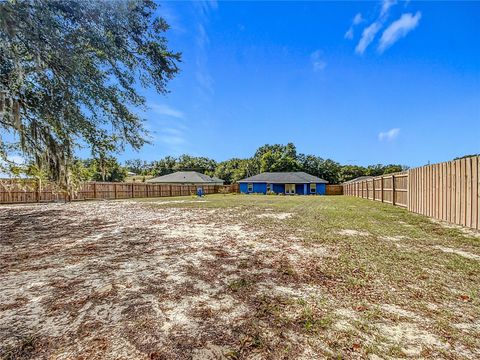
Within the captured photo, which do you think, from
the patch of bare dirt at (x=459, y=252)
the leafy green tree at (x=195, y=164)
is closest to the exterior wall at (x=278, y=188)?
the leafy green tree at (x=195, y=164)

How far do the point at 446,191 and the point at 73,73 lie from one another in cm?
989

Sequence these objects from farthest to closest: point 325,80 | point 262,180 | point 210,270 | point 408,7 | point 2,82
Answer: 1. point 262,180
2. point 325,80
3. point 408,7
4. point 2,82
5. point 210,270

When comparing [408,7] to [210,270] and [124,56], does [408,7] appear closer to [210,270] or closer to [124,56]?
[124,56]

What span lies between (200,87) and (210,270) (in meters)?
13.7

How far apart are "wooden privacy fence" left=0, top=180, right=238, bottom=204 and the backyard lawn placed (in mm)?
5618

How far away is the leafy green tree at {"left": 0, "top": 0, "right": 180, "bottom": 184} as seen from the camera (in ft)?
17.9

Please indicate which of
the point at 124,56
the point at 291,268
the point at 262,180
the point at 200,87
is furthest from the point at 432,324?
the point at 262,180

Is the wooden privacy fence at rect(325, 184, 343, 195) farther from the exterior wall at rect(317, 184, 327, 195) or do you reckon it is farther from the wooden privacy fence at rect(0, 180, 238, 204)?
the wooden privacy fence at rect(0, 180, 238, 204)

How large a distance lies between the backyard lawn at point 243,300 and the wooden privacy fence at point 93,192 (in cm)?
562

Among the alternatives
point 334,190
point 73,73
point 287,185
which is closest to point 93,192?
point 73,73

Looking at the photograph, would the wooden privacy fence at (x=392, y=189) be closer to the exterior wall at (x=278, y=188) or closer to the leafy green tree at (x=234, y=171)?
the exterior wall at (x=278, y=188)

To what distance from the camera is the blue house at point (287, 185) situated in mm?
40969

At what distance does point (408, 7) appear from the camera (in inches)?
360

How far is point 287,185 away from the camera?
41.3m
